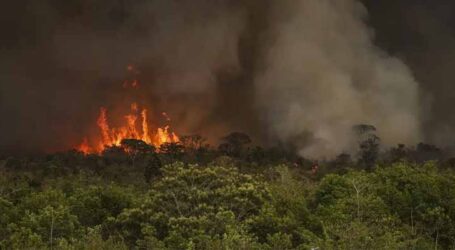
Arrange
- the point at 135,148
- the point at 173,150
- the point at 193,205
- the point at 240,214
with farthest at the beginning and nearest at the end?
the point at 135,148, the point at 173,150, the point at 193,205, the point at 240,214

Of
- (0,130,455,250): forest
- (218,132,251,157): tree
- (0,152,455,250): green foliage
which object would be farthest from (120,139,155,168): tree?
(0,152,455,250): green foliage

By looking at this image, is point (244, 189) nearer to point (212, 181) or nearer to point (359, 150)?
point (212, 181)

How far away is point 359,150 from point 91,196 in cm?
8491

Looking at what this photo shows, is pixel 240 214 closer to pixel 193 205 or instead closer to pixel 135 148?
pixel 193 205

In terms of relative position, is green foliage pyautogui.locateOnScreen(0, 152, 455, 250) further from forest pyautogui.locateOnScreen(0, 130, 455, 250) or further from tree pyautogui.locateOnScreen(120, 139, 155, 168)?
tree pyautogui.locateOnScreen(120, 139, 155, 168)

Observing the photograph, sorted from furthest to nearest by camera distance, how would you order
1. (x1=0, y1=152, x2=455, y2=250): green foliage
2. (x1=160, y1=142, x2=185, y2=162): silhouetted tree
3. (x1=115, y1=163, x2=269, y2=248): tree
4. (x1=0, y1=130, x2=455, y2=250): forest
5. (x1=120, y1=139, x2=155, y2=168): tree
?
(x1=120, y1=139, x2=155, y2=168): tree → (x1=160, y1=142, x2=185, y2=162): silhouetted tree → (x1=115, y1=163, x2=269, y2=248): tree → (x1=0, y1=152, x2=455, y2=250): green foliage → (x1=0, y1=130, x2=455, y2=250): forest

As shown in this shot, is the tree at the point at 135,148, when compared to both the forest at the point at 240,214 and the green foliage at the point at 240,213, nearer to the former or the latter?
the forest at the point at 240,214

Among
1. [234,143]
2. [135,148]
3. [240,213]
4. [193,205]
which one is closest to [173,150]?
[135,148]

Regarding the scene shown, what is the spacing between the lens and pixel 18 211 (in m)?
39.2

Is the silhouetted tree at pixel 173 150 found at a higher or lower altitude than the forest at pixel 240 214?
higher

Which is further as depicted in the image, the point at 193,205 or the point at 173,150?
the point at 173,150

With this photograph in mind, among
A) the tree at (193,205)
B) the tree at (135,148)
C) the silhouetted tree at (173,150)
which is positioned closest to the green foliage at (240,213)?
the tree at (193,205)

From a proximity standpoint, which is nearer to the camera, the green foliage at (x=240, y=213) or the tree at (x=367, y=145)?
the green foliage at (x=240, y=213)

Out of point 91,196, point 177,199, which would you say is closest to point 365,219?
point 177,199
